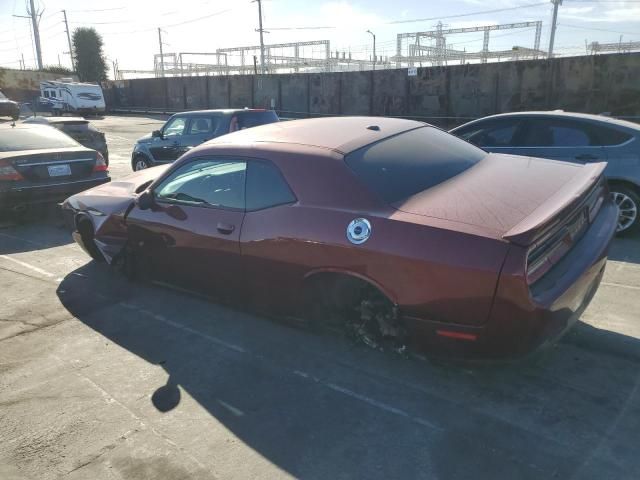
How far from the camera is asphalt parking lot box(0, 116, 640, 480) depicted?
8.34ft

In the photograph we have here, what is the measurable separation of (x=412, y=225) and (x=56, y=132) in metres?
7.48

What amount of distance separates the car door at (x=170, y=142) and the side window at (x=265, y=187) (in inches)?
271

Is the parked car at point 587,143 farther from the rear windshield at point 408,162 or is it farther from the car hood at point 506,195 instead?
the rear windshield at point 408,162

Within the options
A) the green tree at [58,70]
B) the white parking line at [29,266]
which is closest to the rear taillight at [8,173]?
the white parking line at [29,266]

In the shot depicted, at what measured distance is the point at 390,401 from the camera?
9.94 ft

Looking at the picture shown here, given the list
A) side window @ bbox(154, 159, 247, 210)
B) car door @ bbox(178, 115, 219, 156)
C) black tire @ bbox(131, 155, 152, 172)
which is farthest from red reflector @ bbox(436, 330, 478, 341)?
black tire @ bbox(131, 155, 152, 172)

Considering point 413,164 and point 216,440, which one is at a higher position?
point 413,164

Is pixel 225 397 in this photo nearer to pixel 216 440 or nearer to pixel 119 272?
pixel 216 440

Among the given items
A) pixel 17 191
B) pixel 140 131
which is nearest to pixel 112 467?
pixel 17 191

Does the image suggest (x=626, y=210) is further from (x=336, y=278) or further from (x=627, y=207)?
(x=336, y=278)

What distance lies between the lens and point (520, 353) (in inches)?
109

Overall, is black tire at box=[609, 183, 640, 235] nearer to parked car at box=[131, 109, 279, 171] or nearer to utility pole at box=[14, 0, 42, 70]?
parked car at box=[131, 109, 279, 171]

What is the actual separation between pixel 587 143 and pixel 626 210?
3.01ft

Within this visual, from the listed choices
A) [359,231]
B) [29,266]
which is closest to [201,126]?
[29,266]
